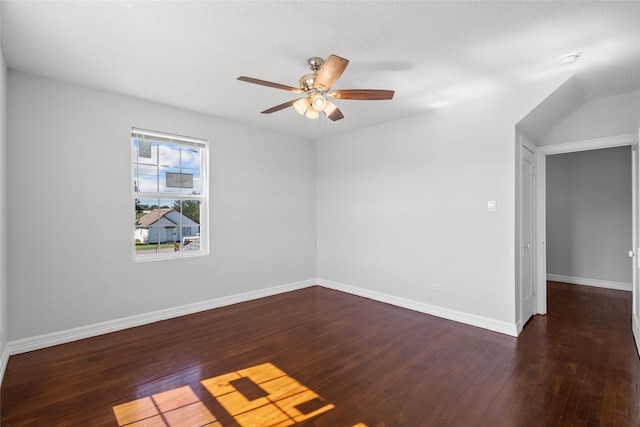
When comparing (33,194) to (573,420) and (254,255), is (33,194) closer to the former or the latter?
(254,255)

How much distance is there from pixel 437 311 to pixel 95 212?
4.18m

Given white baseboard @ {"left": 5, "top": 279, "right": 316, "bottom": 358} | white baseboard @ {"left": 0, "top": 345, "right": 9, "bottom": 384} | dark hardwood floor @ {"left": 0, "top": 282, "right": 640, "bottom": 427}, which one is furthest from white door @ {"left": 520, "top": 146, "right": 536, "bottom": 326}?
white baseboard @ {"left": 0, "top": 345, "right": 9, "bottom": 384}

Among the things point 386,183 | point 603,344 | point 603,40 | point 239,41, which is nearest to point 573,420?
point 603,344

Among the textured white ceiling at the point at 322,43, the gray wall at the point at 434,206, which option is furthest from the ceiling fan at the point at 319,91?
the gray wall at the point at 434,206

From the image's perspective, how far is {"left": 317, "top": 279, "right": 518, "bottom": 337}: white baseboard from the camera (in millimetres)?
3334

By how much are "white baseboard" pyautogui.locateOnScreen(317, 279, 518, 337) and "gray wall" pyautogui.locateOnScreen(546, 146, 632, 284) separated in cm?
344

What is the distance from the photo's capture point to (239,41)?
2336mm

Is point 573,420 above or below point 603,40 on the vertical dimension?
below

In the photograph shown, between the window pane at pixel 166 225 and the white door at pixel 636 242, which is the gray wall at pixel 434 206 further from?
the window pane at pixel 166 225

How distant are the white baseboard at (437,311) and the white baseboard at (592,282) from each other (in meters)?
3.38

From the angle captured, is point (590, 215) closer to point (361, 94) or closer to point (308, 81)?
point (361, 94)

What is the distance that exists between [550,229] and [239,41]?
6348mm

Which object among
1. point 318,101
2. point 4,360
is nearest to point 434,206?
point 318,101

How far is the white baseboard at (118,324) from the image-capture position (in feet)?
9.43
